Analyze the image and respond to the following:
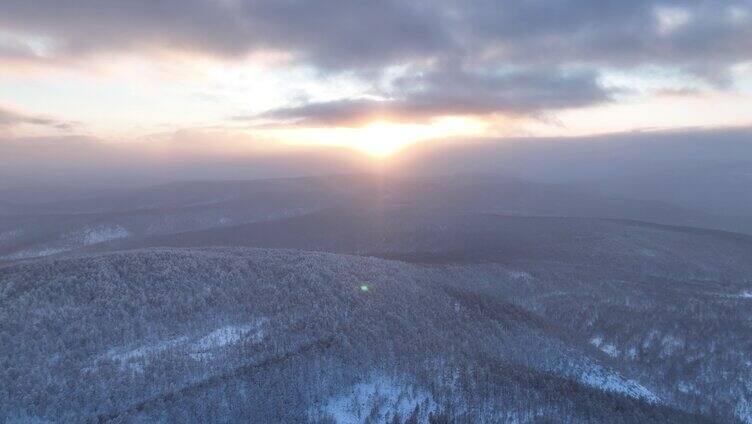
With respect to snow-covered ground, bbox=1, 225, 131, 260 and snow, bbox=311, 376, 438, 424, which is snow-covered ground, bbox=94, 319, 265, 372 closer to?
snow, bbox=311, 376, 438, 424

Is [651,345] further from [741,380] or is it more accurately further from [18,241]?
[18,241]

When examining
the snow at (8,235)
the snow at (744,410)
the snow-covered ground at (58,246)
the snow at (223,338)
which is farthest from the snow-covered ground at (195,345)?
the snow at (8,235)

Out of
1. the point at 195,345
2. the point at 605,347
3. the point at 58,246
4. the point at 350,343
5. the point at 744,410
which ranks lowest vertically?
the point at 58,246

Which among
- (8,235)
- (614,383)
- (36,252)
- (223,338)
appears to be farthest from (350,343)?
(8,235)

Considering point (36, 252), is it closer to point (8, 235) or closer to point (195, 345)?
point (8, 235)

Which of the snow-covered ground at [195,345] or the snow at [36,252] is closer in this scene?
the snow-covered ground at [195,345]

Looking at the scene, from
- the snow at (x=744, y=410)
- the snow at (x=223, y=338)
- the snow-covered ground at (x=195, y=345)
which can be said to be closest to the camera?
the snow-covered ground at (x=195, y=345)

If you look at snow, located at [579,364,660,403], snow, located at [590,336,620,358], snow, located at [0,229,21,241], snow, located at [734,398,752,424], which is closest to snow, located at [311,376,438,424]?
snow, located at [579,364,660,403]

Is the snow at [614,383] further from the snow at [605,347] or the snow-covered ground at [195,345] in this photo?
the snow-covered ground at [195,345]
